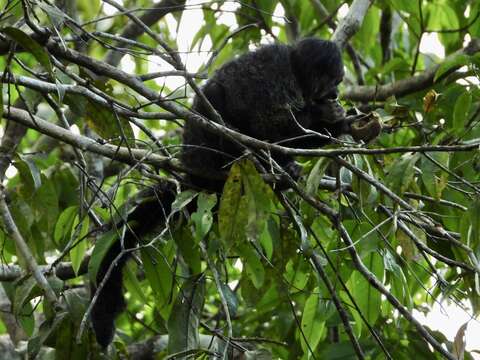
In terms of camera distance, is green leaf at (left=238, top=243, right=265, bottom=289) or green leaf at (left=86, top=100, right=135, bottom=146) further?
green leaf at (left=86, top=100, right=135, bottom=146)

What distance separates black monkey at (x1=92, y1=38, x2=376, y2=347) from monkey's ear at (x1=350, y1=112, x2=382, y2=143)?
0.63 ft

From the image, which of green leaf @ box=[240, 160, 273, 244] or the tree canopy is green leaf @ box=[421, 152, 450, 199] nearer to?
the tree canopy

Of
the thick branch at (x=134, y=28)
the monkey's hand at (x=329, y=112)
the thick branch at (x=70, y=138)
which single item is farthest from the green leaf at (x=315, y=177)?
the thick branch at (x=134, y=28)

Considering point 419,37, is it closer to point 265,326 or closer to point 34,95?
point 265,326

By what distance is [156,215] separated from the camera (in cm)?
396

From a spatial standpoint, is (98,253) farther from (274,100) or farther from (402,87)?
(402,87)

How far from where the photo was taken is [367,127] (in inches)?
136

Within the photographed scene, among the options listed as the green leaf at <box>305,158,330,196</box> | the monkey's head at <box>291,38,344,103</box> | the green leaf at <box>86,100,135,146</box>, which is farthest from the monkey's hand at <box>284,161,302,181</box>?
the green leaf at <box>305,158,330,196</box>

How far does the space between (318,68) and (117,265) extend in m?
1.77

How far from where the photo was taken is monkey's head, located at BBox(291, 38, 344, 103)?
474 cm

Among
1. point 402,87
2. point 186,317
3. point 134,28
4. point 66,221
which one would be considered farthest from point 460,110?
point 134,28

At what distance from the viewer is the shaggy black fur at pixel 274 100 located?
416cm

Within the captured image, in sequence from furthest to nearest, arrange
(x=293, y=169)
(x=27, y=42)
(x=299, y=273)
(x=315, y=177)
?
(x=293, y=169)
(x=299, y=273)
(x=315, y=177)
(x=27, y=42)

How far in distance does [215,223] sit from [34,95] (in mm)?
1030
